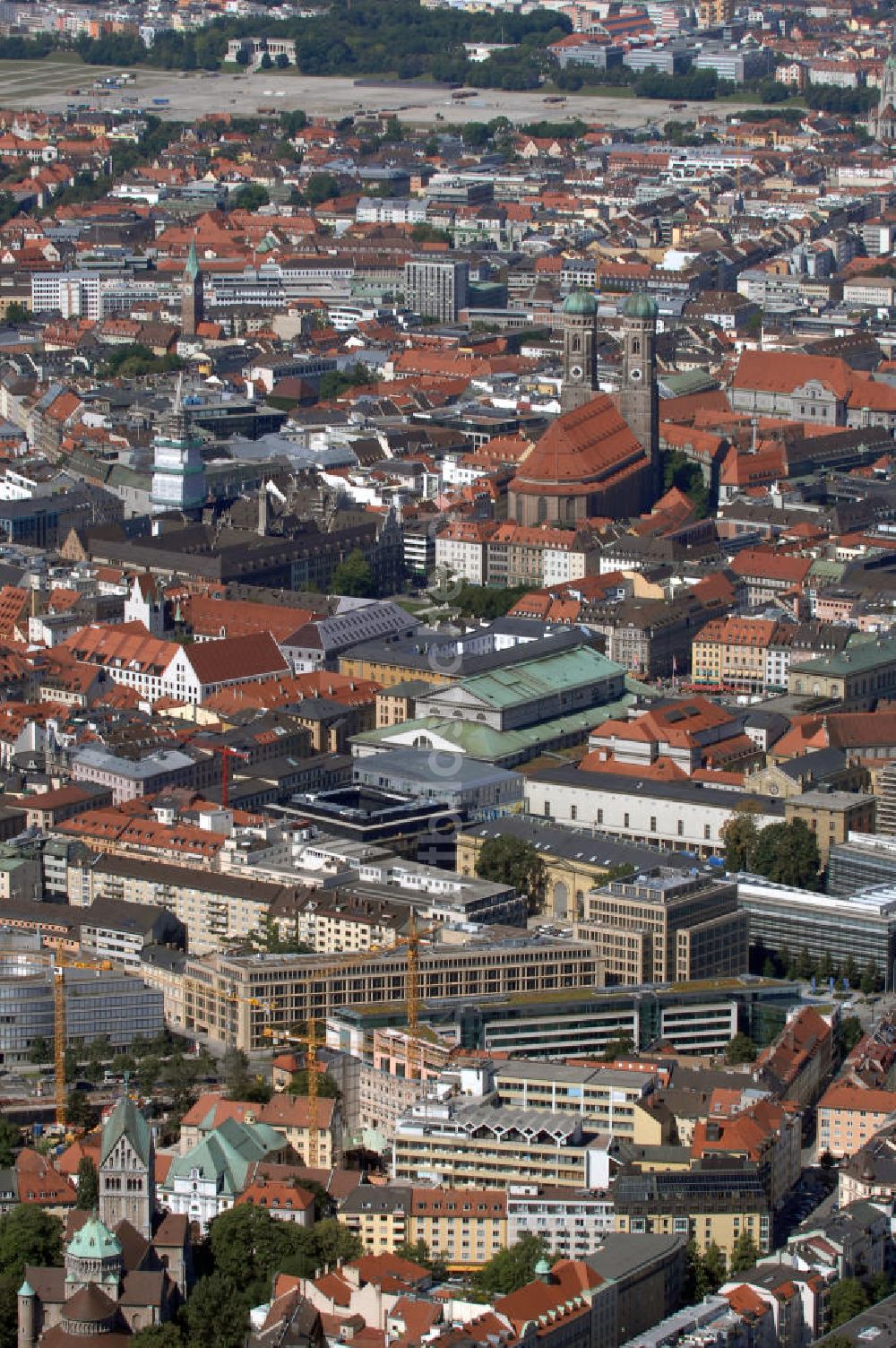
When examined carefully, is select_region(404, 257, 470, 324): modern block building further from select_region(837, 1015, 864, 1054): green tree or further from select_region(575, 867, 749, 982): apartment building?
select_region(837, 1015, 864, 1054): green tree

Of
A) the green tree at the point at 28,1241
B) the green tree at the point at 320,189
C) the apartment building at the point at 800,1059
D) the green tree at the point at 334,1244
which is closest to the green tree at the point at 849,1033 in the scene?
the apartment building at the point at 800,1059

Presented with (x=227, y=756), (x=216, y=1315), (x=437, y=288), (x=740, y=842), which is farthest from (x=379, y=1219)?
(x=437, y=288)

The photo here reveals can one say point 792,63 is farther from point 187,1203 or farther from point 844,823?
point 187,1203

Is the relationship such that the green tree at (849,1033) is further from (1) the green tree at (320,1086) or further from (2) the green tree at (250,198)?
(2) the green tree at (250,198)

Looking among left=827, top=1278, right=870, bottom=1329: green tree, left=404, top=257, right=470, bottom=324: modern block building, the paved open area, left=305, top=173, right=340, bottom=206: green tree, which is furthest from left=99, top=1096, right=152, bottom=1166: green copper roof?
the paved open area

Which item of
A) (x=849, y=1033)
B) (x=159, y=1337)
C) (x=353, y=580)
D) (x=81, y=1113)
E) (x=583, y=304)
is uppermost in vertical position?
(x=583, y=304)

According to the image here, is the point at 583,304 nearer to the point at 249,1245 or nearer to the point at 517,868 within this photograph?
the point at 517,868
